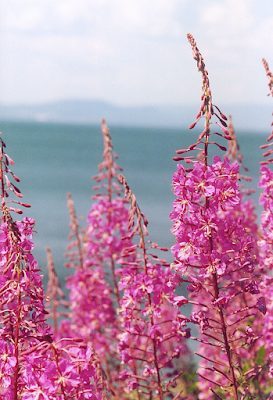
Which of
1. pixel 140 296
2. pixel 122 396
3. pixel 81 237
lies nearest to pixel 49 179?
pixel 81 237

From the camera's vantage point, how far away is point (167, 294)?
2.67 meters

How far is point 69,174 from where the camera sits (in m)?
22.0

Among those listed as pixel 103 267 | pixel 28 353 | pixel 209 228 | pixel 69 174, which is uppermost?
pixel 69 174

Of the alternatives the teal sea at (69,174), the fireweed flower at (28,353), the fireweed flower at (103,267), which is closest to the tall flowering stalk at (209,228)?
the fireweed flower at (28,353)

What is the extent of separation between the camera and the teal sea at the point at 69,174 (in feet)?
41.9

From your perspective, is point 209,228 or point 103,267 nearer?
point 209,228

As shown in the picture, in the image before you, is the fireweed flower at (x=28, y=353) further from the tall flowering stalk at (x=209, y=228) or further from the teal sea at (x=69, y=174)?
the teal sea at (x=69, y=174)

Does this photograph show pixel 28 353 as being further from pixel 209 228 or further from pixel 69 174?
pixel 69 174

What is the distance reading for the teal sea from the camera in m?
12.8

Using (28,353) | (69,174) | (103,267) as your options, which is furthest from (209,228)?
(69,174)

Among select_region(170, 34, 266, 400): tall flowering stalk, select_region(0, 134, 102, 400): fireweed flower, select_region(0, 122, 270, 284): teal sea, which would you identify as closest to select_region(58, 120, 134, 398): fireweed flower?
select_region(170, 34, 266, 400): tall flowering stalk

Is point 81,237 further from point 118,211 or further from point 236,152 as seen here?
point 236,152

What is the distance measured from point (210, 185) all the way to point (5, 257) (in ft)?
3.42

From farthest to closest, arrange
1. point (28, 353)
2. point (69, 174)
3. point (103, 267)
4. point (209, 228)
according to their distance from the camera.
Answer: point (69, 174) → point (103, 267) → point (209, 228) → point (28, 353)
